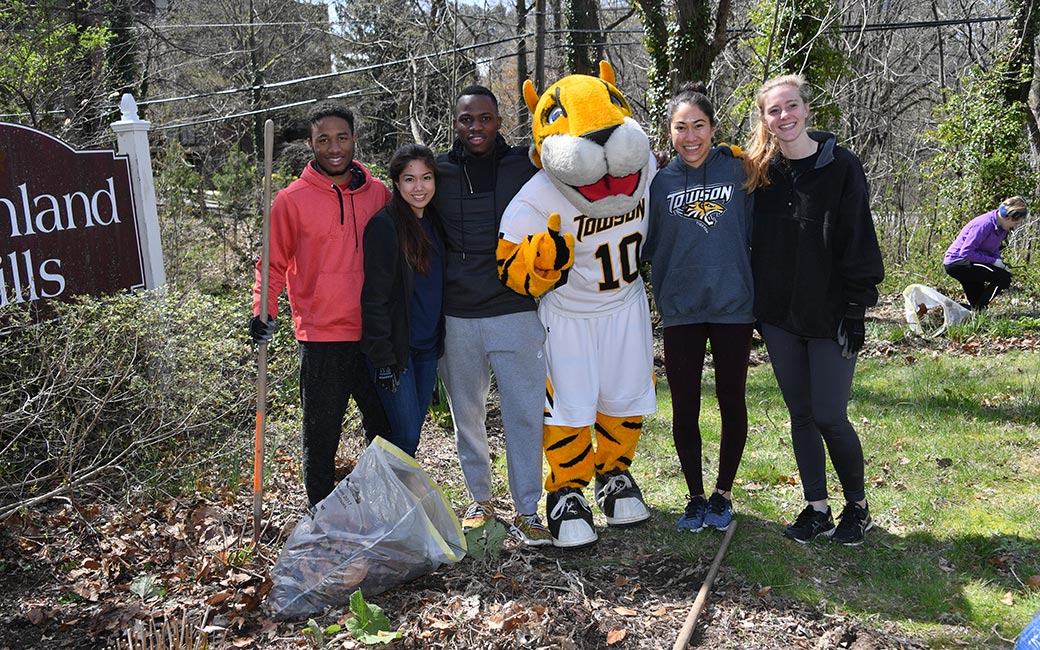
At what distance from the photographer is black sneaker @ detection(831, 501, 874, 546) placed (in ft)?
13.1

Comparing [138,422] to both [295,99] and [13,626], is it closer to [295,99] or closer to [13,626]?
[13,626]

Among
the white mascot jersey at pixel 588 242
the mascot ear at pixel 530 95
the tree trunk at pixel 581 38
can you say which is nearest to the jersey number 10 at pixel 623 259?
the white mascot jersey at pixel 588 242

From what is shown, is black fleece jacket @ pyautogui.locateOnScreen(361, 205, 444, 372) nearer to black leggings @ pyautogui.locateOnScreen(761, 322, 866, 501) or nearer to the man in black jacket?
the man in black jacket

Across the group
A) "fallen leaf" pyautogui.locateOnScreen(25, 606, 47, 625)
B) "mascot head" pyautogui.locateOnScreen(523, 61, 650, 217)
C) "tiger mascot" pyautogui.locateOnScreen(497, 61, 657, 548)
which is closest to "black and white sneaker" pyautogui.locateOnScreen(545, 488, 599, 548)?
"tiger mascot" pyautogui.locateOnScreen(497, 61, 657, 548)

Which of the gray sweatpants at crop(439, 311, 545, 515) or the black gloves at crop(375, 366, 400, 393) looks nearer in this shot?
the black gloves at crop(375, 366, 400, 393)

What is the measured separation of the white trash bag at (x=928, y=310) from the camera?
9195mm

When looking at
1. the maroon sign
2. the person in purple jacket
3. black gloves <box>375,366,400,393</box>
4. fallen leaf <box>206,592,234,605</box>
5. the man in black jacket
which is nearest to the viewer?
fallen leaf <box>206,592,234,605</box>

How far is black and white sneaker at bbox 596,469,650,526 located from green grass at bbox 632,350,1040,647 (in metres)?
0.14

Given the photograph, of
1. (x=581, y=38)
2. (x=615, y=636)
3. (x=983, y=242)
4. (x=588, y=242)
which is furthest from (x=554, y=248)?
(x=581, y=38)

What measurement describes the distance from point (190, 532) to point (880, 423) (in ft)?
15.5

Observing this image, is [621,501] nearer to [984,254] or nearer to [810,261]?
[810,261]

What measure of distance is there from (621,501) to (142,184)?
3581 mm

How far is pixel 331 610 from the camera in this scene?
346 cm

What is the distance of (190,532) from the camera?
4.17m
